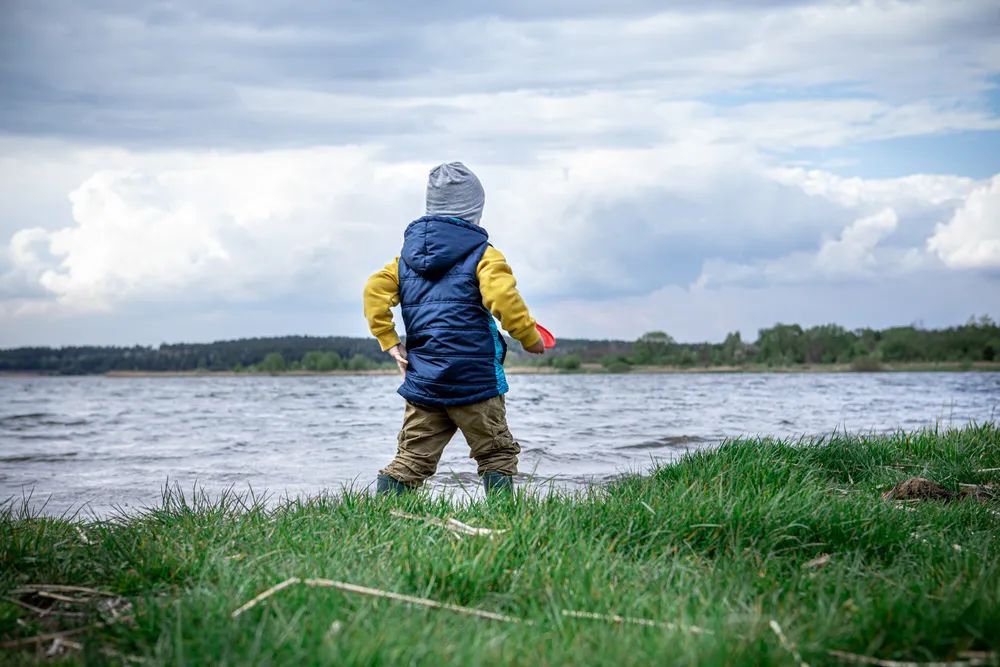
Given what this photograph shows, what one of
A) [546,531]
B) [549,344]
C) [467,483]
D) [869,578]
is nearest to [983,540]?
[869,578]

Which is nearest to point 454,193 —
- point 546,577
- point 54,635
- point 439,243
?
point 439,243

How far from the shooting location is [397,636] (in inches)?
93.0

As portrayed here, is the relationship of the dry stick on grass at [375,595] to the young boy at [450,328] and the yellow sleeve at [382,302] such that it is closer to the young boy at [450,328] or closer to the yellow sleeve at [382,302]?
the young boy at [450,328]

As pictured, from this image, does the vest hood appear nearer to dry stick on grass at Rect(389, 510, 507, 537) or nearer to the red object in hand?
the red object in hand

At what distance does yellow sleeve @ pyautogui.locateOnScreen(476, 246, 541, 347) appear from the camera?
490 cm

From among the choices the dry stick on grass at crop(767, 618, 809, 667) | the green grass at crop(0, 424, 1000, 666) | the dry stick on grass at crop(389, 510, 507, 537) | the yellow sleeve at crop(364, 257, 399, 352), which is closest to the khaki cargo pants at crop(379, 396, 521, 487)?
the yellow sleeve at crop(364, 257, 399, 352)

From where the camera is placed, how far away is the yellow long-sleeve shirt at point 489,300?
491 cm

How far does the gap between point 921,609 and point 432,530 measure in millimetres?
1871

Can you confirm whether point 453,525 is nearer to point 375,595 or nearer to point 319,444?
point 375,595

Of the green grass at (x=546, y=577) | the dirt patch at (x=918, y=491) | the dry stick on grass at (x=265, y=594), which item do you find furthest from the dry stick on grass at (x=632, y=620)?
the dirt patch at (x=918, y=491)

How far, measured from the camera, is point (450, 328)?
512 centimetres

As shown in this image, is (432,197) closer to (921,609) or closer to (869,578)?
(869,578)

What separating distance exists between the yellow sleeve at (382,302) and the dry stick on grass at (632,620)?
3.03 metres

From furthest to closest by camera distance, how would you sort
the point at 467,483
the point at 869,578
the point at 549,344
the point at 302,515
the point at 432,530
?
the point at 467,483
the point at 549,344
the point at 302,515
the point at 432,530
the point at 869,578
